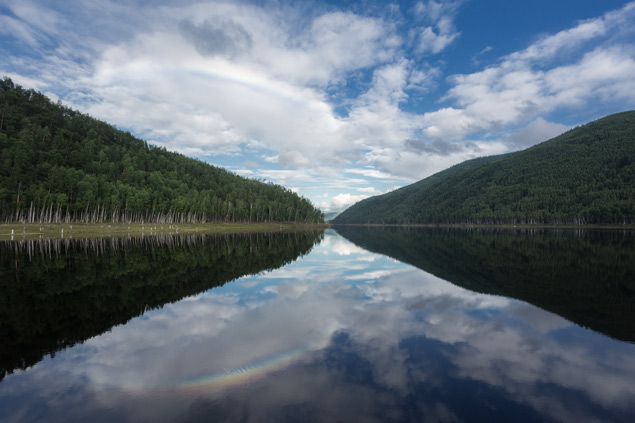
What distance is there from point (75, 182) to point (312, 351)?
414 ft

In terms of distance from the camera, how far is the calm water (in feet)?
27.2

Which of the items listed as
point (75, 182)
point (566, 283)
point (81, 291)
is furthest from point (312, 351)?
point (75, 182)

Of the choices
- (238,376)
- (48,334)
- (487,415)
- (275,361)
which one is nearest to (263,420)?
(238,376)

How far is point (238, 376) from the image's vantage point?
998 centimetres

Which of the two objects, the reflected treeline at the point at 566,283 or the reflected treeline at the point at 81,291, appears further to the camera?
the reflected treeline at the point at 566,283

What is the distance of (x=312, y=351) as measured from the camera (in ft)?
39.9

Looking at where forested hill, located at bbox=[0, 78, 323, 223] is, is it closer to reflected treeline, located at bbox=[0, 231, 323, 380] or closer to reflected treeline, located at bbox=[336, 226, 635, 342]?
reflected treeline, located at bbox=[0, 231, 323, 380]

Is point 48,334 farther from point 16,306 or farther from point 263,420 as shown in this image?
point 263,420

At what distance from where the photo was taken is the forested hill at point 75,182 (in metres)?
95.1

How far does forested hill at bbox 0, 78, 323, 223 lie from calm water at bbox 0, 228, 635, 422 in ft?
314

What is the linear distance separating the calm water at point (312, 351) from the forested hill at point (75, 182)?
9573 cm

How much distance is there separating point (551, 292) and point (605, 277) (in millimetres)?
9609

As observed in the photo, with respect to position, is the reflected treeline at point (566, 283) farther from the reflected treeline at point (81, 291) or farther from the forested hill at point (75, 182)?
the forested hill at point (75, 182)

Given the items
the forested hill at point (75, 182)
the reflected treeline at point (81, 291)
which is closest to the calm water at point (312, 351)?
the reflected treeline at point (81, 291)
